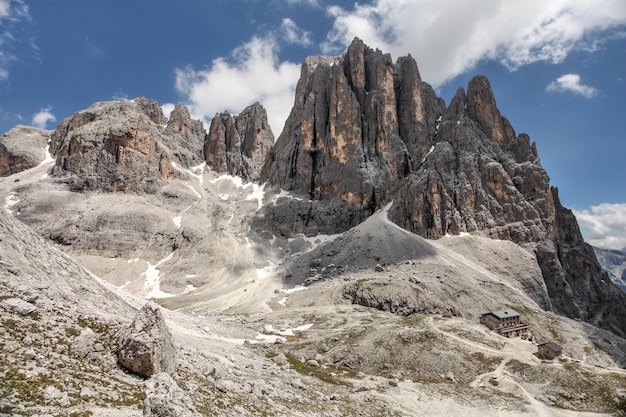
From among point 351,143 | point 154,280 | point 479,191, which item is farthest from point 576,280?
point 154,280

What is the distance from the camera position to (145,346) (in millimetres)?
20453

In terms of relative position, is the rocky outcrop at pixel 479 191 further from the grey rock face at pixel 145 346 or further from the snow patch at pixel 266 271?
the grey rock face at pixel 145 346

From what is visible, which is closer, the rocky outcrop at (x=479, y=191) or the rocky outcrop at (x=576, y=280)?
the rocky outcrop at (x=576, y=280)

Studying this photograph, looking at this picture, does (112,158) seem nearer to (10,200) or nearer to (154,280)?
(10,200)

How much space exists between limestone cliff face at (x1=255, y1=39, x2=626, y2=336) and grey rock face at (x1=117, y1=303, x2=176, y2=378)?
121454 millimetres

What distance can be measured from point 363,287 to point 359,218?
68696mm

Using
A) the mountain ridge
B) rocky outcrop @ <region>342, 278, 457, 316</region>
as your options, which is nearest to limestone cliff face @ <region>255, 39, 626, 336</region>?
the mountain ridge

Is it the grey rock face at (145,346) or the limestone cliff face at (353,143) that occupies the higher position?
the limestone cliff face at (353,143)

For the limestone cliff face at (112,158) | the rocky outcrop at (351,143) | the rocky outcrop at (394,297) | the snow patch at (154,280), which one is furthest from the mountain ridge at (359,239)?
the snow patch at (154,280)

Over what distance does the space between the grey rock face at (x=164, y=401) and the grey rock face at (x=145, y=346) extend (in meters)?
2.00

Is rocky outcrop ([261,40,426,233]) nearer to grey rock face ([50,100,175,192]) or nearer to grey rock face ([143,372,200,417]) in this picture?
grey rock face ([50,100,175,192])

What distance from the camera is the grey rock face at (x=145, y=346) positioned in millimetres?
20328

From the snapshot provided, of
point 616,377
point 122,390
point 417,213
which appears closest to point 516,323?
point 616,377

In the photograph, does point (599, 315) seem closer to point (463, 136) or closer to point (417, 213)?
point (417, 213)
